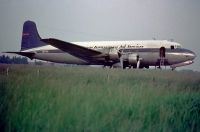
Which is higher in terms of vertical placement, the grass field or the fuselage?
the fuselage

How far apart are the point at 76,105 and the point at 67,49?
6.41 metres

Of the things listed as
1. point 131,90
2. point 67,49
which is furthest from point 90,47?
point 131,90

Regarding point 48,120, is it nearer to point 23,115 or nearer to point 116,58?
point 23,115

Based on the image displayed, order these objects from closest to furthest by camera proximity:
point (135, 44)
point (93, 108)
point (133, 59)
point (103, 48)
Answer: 1. point (93, 108)
2. point (133, 59)
3. point (135, 44)
4. point (103, 48)

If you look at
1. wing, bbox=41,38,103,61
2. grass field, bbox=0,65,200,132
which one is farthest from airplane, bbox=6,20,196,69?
grass field, bbox=0,65,200,132

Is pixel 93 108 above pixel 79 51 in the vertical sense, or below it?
below

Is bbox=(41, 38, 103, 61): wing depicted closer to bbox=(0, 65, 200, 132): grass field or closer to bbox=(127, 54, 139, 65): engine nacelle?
bbox=(127, 54, 139, 65): engine nacelle

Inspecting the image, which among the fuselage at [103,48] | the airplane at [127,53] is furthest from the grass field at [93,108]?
the fuselage at [103,48]

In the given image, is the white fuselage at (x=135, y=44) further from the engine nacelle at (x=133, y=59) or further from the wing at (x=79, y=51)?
the engine nacelle at (x=133, y=59)

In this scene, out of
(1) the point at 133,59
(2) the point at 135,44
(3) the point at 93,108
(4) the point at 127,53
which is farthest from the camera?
(2) the point at 135,44

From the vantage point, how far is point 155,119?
2.22m

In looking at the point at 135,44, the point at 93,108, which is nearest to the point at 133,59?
the point at 135,44

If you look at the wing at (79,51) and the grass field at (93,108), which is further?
the wing at (79,51)

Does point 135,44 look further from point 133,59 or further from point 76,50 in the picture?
point 76,50
